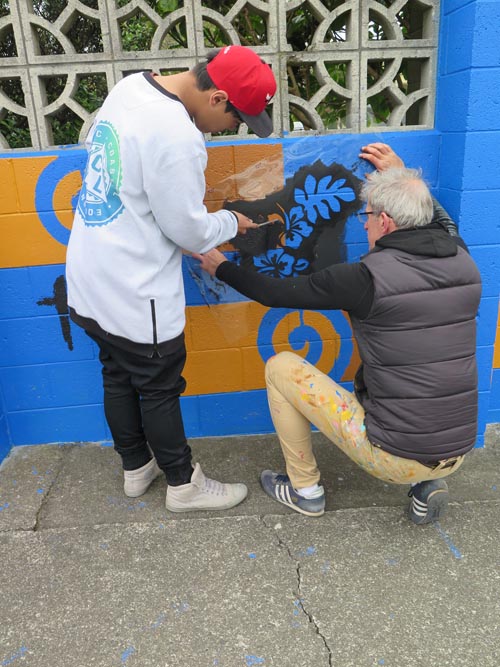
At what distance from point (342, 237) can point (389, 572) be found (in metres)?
1.47

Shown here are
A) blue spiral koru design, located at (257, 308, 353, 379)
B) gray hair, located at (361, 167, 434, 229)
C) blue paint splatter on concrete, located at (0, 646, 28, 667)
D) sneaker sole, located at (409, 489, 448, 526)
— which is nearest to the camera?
blue paint splatter on concrete, located at (0, 646, 28, 667)

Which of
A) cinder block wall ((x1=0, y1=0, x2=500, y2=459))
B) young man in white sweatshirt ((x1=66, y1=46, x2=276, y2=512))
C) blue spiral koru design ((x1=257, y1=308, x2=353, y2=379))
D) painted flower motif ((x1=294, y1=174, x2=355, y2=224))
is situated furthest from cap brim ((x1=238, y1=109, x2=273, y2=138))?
blue spiral koru design ((x1=257, y1=308, x2=353, y2=379))

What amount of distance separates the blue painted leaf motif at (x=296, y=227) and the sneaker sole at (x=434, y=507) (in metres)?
1.26

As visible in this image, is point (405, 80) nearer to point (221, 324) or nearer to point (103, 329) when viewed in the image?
point (221, 324)

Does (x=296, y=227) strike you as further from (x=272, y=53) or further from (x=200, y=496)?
(x=200, y=496)

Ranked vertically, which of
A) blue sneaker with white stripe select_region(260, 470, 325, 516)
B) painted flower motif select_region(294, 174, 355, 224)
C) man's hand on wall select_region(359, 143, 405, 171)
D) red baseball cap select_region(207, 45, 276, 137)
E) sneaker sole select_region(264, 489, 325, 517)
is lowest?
sneaker sole select_region(264, 489, 325, 517)

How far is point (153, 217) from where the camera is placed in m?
1.92

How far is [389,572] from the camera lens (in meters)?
1.99

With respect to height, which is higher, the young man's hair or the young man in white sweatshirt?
the young man's hair

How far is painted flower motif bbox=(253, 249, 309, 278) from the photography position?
8.60ft

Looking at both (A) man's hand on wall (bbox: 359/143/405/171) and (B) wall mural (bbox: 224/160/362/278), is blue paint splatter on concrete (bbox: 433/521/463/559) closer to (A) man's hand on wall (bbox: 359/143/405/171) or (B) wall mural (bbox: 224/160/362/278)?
(B) wall mural (bbox: 224/160/362/278)

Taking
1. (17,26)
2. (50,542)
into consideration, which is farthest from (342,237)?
(50,542)

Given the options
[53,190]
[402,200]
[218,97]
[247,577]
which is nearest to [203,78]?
[218,97]

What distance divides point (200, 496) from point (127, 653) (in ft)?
2.35
